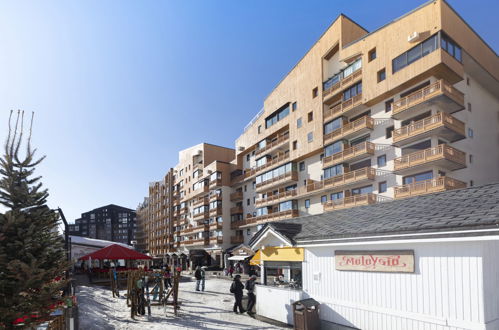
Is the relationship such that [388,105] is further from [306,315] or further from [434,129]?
[306,315]

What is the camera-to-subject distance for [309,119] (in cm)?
4431

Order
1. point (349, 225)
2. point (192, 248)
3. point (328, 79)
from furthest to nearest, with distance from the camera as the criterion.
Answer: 1. point (192, 248)
2. point (328, 79)
3. point (349, 225)

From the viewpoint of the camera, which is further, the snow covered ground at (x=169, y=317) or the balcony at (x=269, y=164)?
the balcony at (x=269, y=164)

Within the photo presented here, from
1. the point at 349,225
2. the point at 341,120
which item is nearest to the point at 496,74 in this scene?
the point at 341,120

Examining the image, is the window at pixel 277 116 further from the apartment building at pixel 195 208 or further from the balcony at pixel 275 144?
the apartment building at pixel 195 208

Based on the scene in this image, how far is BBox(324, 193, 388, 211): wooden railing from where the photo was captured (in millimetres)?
33500

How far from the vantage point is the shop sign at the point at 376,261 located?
32.4 ft

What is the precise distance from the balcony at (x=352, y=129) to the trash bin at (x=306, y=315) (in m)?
25.8

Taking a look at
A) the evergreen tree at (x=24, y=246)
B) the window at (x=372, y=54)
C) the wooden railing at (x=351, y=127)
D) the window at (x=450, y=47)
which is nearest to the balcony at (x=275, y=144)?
the wooden railing at (x=351, y=127)

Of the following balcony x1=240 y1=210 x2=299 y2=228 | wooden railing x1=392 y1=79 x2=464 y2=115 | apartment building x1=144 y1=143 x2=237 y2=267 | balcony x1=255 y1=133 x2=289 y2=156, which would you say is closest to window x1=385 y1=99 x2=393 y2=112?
wooden railing x1=392 y1=79 x2=464 y2=115

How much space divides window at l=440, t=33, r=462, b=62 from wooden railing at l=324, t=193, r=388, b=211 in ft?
43.8

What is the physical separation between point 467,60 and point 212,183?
144 ft

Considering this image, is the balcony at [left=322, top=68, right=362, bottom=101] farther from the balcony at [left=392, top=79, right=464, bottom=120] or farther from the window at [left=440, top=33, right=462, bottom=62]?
the window at [left=440, top=33, right=462, bottom=62]

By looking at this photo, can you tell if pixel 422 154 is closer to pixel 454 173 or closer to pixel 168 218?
pixel 454 173
